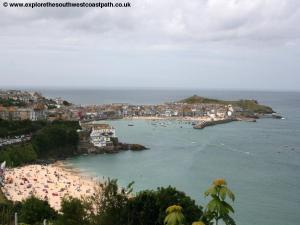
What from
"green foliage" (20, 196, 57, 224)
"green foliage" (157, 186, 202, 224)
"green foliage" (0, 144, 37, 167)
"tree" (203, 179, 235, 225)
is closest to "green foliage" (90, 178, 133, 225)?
"green foliage" (157, 186, 202, 224)

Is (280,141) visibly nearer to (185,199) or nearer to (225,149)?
(225,149)

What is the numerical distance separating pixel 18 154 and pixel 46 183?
20.4 feet

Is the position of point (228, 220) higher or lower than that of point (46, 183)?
higher

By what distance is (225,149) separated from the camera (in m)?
43.1

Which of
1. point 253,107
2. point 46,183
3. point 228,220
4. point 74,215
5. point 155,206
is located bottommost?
point 46,183

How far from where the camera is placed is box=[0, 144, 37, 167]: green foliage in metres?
31.0

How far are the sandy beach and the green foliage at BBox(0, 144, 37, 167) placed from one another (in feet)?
4.60

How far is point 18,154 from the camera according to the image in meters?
32.7

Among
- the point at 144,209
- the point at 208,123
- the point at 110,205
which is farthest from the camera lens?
the point at 208,123

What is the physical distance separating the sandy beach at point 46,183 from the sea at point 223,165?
2297 mm

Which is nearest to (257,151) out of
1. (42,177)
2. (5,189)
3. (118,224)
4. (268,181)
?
(268,181)

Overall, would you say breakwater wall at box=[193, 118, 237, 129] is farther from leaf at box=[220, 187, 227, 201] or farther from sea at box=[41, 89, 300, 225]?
leaf at box=[220, 187, 227, 201]

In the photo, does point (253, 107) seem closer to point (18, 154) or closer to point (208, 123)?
point (208, 123)

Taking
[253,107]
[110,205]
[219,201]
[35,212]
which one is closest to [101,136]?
[35,212]
